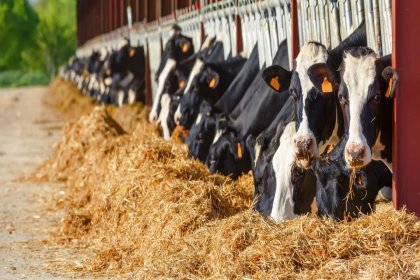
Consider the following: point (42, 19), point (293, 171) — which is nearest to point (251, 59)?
point (293, 171)

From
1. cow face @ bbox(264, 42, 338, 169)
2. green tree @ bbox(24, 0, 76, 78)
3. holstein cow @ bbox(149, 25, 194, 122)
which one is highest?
green tree @ bbox(24, 0, 76, 78)

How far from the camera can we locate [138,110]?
2152 cm

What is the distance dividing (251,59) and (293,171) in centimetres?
367

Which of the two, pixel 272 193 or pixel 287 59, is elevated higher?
pixel 287 59

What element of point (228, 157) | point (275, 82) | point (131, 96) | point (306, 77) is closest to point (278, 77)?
point (275, 82)

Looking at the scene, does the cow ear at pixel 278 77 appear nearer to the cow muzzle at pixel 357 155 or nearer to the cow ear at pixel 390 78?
the cow ear at pixel 390 78

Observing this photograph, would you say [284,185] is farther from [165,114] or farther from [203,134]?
[165,114]

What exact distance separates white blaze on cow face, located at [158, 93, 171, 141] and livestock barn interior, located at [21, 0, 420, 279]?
128 centimetres

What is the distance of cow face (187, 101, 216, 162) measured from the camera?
42.3 ft

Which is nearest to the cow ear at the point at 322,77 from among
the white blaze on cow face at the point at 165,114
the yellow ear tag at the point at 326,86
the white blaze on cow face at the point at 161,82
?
the yellow ear tag at the point at 326,86

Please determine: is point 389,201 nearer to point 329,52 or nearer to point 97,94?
point 329,52

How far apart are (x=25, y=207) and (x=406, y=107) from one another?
673cm

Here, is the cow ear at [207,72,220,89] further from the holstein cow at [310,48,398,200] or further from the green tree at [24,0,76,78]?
the green tree at [24,0,76,78]

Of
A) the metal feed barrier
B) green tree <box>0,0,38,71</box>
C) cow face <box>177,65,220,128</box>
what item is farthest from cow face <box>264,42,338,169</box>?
green tree <box>0,0,38,71</box>
